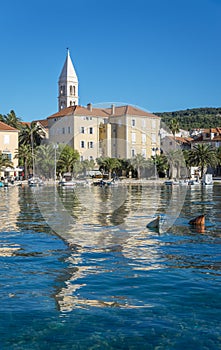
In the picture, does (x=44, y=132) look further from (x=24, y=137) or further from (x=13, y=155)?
(x=13, y=155)

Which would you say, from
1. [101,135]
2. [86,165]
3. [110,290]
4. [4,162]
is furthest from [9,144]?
[110,290]

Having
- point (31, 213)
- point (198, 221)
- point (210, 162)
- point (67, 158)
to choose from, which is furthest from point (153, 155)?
point (198, 221)

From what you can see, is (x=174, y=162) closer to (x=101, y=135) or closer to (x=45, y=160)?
(x=101, y=135)

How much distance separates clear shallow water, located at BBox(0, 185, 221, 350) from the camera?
9.52m

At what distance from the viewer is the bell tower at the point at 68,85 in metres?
139

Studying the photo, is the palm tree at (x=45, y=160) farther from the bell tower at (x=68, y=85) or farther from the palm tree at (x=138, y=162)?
the bell tower at (x=68, y=85)

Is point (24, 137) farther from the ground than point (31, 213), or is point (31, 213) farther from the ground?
point (24, 137)

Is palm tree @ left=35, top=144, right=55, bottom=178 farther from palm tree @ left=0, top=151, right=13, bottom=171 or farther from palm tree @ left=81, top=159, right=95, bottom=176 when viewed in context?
palm tree @ left=0, top=151, right=13, bottom=171

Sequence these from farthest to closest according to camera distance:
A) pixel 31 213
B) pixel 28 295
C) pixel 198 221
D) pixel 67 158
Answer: pixel 67 158
pixel 31 213
pixel 198 221
pixel 28 295

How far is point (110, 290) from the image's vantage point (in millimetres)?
12406

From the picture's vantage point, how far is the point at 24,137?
104000 mm

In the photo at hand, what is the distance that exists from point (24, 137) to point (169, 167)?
31375mm

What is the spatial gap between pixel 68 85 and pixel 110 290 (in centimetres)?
13067

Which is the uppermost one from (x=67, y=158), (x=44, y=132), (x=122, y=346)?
(x=44, y=132)
